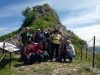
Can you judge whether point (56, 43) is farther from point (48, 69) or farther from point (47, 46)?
point (48, 69)

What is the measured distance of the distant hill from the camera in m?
34.8

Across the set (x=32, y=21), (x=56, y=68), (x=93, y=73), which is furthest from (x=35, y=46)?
(x=32, y=21)

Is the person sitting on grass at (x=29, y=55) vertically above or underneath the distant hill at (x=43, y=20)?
underneath

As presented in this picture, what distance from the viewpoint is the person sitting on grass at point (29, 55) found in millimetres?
21570

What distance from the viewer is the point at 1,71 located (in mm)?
19453

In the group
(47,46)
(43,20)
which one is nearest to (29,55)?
(47,46)

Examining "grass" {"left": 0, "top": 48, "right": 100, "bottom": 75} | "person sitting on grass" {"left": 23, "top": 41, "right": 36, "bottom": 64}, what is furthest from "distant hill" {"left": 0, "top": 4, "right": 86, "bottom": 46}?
"grass" {"left": 0, "top": 48, "right": 100, "bottom": 75}

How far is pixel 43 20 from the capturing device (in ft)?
120

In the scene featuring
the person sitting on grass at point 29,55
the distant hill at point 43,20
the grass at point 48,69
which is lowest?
the grass at point 48,69

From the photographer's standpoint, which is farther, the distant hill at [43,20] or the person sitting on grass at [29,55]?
the distant hill at [43,20]

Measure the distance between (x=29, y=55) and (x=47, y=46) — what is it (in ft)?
5.51

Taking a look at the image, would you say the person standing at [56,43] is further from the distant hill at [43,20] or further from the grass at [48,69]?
the distant hill at [43,20]

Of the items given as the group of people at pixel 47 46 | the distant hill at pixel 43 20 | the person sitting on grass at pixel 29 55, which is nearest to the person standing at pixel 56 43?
the group of people at pixel 47 46

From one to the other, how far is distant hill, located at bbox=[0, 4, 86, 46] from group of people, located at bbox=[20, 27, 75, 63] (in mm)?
9956
